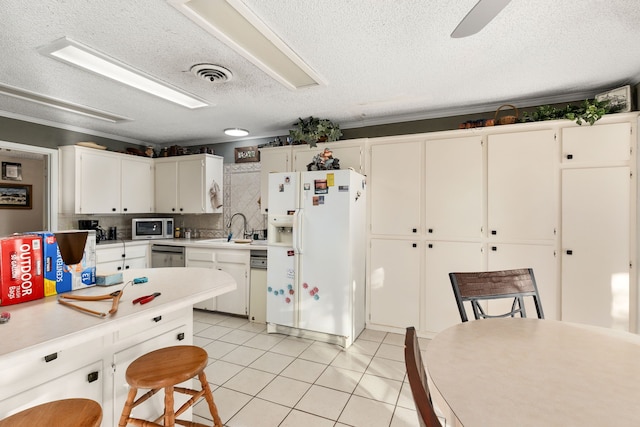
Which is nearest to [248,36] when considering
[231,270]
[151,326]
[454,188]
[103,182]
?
[151,326]

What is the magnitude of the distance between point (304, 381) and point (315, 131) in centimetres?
265

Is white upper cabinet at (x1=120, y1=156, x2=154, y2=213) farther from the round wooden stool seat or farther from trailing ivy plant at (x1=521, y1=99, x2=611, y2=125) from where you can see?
trailing ivy plant at (x1=521, y1=99, x2=611, y2=125)

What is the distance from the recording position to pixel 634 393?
0.84 meters

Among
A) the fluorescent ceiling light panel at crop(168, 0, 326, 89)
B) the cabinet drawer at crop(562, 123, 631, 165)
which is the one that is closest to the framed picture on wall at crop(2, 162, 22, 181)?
the fluorescent ceiling light panel at crop(168, 0, 326, 89)

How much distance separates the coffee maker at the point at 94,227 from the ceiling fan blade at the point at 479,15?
15.6 ft

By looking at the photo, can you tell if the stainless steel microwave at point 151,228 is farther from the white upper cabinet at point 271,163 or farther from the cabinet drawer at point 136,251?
the white upper cabinet at point 271,163

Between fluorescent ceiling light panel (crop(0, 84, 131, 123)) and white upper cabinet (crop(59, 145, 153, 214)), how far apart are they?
691 mm

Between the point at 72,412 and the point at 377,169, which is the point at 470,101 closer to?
the point at 377,169

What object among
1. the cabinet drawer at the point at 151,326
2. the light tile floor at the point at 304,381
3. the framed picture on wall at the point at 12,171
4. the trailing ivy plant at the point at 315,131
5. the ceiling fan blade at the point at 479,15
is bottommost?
the light tile floor at the point at 304,381

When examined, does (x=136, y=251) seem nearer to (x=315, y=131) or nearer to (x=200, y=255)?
(x=200, y=255)

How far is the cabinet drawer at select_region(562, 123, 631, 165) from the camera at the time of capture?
8.82ft

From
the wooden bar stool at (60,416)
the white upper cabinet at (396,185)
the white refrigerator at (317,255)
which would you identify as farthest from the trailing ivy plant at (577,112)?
the wooden bar stool at (60,416)

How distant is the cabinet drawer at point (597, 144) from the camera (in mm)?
2688

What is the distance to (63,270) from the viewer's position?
1507 mm
